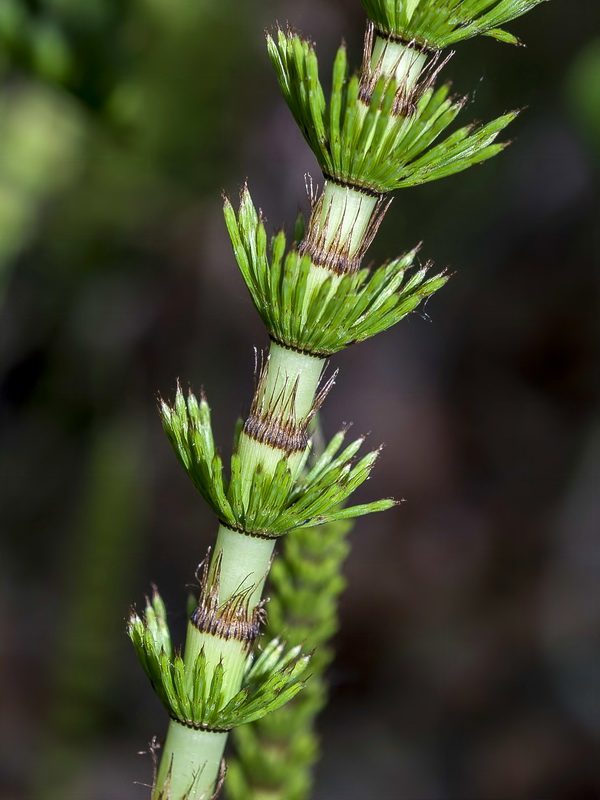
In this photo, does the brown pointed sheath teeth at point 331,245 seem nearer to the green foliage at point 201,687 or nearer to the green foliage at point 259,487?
the green foliage at point 259,487

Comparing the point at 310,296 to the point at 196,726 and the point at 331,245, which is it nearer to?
the point at 331,245

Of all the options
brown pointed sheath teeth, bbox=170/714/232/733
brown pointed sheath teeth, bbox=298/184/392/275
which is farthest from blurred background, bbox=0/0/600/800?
brown pointed sheath teeth, bbox=170/714/232/733

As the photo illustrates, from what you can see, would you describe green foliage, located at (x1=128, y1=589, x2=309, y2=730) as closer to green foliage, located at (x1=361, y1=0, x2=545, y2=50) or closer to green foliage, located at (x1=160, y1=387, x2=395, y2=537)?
green foliage, located at (x1=160, y1=387, x2=395, y2=537)

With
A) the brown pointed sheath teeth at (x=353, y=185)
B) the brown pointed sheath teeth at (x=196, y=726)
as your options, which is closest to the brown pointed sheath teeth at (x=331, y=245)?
the brown pointed sheath teeth at (x=353, y=185)

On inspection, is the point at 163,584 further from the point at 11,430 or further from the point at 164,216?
the point at 164,216

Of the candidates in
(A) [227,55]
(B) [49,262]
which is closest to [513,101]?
(A) [227,55]

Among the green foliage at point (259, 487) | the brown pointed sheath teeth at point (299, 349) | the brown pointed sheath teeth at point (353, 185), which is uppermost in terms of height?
the brown pointed sheath teeth at point (353, 185)
